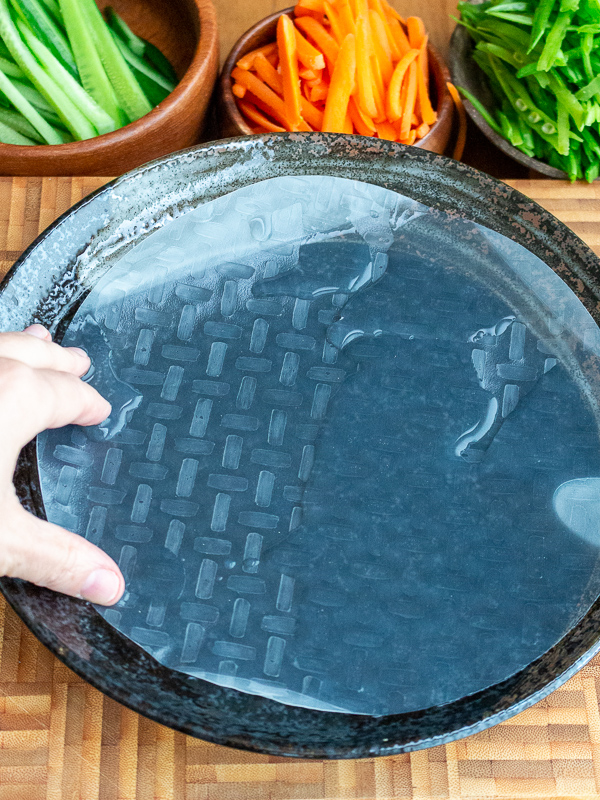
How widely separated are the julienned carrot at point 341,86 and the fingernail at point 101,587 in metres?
0.69

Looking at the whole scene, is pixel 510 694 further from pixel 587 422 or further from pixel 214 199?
pixel 214 199

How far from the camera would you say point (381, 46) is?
97 cm

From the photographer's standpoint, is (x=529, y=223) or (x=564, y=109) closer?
(x=529, y=223)

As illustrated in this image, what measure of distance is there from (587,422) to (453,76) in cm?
63

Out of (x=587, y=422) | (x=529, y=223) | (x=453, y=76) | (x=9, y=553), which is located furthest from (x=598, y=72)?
(x=9, y=553)

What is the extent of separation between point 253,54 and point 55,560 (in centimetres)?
80

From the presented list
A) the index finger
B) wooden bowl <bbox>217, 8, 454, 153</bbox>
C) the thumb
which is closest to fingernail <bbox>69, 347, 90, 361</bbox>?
the index finger

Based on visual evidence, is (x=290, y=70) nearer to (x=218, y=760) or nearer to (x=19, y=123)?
(x=19, y=123)

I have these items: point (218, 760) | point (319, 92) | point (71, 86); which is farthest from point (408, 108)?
point (218, 760)

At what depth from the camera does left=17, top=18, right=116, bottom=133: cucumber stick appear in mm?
930

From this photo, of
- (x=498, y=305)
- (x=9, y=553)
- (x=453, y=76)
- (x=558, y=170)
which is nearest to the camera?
(x=9, y=553)

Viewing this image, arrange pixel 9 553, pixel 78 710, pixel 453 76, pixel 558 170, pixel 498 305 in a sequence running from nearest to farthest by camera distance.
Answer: pixel 9 553 → pixel 78 710 → pixel 498 305 → pixel 558 170 → pixel 453 76

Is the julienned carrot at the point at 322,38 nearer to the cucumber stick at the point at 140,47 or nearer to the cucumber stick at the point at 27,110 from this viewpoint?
the cucumber stick at the point at 140,47

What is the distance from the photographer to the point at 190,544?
60 cm
